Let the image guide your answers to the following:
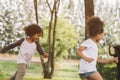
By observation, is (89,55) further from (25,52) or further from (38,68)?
(38,68)

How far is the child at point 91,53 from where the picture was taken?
235 inches

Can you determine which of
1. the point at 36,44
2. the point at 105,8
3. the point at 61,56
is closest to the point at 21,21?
the point at 61,56

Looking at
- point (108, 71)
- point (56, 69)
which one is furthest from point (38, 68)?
point (108, 71)

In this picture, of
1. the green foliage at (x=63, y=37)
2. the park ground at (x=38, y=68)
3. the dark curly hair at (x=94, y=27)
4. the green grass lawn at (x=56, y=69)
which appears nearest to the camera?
the dark curly hair at (x=94, y=27)

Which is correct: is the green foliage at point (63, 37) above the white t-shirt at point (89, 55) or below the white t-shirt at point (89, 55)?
below

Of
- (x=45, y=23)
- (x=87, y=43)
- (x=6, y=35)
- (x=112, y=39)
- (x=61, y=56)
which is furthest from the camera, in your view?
(x=112, y=39)

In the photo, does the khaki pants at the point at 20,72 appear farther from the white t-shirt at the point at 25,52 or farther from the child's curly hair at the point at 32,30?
the child's curly hair at the point at 32,30

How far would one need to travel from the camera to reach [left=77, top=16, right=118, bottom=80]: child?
5.97m

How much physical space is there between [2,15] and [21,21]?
2.80m

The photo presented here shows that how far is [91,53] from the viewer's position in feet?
19.9

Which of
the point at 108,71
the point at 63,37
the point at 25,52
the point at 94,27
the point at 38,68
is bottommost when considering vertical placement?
the point at 38,68

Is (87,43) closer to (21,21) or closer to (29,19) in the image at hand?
(29,19)

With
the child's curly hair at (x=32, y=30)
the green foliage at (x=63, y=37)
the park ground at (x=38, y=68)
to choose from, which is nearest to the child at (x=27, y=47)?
the child's curly hair at (x=32, y=30)

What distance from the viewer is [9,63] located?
3634 centimetres
